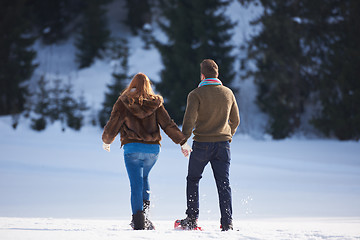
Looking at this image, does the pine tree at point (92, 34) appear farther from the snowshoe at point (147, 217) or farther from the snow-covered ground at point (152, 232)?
the snowshoe at point (147, 217)

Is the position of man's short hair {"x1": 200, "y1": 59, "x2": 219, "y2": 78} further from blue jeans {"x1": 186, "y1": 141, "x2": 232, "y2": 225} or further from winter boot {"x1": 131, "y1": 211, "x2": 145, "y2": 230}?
winter boot {"x1": 131, "y1": 211, "x2": 145, "y2": 230}

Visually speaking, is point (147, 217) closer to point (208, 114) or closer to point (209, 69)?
point (208, 114)

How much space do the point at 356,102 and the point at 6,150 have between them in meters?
12.9

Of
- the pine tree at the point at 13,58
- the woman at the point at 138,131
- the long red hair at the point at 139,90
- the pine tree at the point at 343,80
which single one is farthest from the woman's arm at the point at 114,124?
the pine tree at the point at 13,58

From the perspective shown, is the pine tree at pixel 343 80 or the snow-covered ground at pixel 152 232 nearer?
the snow-covered ground at pixel 152 232

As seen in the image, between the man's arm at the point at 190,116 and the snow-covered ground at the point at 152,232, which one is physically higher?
the man's arm at the point at 190,116

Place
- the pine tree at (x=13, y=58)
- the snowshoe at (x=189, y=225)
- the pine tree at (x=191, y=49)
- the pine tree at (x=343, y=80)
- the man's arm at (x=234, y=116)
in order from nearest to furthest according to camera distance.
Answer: the snowshoe at (x=189, y=225)
the man's arm at (x=234, y=116)
the pine tree at (x=343, y=80)
the pine tree at (x=191, y=49)
the pine tree at (x=13, y=58)

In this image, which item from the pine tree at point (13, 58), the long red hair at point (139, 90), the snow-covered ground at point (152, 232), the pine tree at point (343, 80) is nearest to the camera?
the snow-covered ground at point (152, 232)

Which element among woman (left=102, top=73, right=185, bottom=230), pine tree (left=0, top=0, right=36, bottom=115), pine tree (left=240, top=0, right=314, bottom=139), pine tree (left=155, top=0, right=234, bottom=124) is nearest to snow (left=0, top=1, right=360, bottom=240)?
woman (left=102, top=73, right=185, bottom=230)

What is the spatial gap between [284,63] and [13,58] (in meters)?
17.7

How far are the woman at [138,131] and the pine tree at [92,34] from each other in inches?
1279

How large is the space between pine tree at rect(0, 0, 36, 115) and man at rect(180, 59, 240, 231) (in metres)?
25.2

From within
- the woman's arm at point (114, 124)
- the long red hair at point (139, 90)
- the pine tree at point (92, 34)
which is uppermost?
the pine tree at point (92, 34)

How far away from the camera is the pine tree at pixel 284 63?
843 inches
